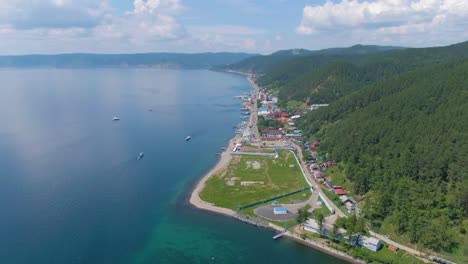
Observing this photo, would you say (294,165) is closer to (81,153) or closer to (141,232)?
(141,232)

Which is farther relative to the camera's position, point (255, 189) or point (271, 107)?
point (271, 107)

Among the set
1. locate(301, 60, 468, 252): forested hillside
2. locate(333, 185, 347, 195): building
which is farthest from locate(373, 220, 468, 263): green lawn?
locate(333, 185, 347, 195): building

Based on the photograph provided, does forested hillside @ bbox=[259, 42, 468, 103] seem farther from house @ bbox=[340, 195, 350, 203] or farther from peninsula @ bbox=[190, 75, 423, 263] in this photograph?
house @ bbox=[340, 195, 350, 203]

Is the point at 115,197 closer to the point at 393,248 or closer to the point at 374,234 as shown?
the point at 374,234

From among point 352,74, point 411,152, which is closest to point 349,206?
point 411,152

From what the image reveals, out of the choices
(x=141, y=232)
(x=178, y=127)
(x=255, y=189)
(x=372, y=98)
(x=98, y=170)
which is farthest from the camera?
(x=178, y=127)

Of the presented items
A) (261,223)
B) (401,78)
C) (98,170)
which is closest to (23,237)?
(98,170)
